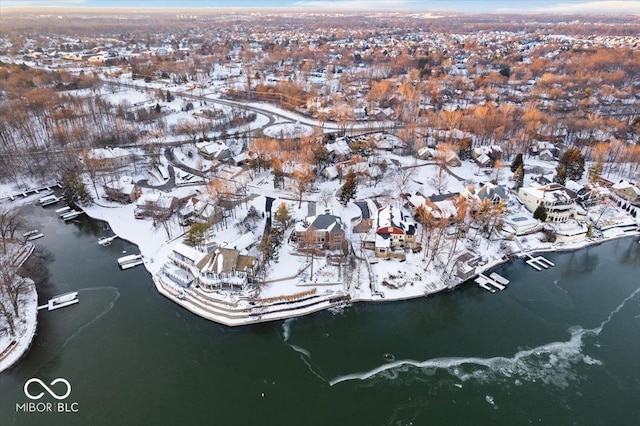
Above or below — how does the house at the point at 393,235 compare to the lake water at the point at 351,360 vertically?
above

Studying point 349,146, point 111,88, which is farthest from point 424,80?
point 111,88

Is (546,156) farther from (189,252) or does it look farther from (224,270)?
(189,252)

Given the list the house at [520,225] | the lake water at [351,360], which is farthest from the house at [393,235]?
the house at [520,225]

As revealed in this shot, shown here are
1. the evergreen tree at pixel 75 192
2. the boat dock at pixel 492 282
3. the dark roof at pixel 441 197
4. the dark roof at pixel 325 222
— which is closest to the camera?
the boat dock at pixel 492 282

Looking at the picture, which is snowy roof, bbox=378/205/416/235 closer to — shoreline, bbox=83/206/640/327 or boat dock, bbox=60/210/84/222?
shoreline, bbox=83/206/640/327

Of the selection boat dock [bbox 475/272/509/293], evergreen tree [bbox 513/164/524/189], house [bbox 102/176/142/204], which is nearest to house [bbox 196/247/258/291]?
house [bbox 102/176/142/204]

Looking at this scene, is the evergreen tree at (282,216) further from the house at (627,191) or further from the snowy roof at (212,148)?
the house at (627,191)
